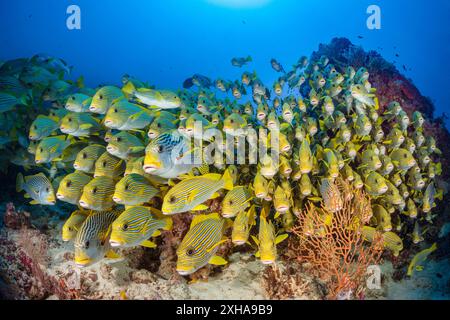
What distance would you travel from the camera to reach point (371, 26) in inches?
272

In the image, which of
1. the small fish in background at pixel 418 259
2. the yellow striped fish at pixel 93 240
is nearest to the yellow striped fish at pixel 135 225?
the yellow striped fish at pixel 93 240

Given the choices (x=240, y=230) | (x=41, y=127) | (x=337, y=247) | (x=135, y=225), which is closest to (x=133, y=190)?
(x=135, y=225)

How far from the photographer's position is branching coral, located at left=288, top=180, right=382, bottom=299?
3393mm

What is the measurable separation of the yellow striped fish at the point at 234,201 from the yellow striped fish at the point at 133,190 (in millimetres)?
784

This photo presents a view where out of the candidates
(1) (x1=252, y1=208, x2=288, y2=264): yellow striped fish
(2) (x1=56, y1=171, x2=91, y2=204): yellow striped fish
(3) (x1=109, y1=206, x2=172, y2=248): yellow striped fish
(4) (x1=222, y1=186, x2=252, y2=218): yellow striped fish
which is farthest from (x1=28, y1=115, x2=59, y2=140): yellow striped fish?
(1) (x1=252, y1=208, x2=288, y2=264): yellow striped fish

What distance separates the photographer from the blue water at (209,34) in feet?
162

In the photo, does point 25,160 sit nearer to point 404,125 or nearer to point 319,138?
point 319,138

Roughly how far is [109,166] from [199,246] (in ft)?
5.10

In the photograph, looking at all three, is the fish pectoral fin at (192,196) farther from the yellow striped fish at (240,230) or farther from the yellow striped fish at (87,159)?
the yellow striped fish at (87,159)

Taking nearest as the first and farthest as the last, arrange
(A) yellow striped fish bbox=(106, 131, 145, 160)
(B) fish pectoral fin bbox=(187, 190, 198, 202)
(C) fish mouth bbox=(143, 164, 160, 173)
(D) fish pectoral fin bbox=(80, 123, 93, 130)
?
(C) fish mouth bbox=(143, 164, 160, 173), (B) fish pectoral fin bbox=(187, 190, 198, 202), (A) yellow striped fish bbox=(106, 131, 145, 160), (D) fish pectoral fin bbox=(80, 123, 93, 130)

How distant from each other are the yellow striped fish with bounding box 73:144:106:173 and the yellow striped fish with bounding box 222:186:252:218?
1730 mm

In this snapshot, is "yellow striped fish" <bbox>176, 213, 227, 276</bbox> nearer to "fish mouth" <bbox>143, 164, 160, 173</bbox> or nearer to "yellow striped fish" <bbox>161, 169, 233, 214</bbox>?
"yellow striped fish" <bbox>161, 169, 233, 214</bbox>

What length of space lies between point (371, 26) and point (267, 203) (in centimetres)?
581
